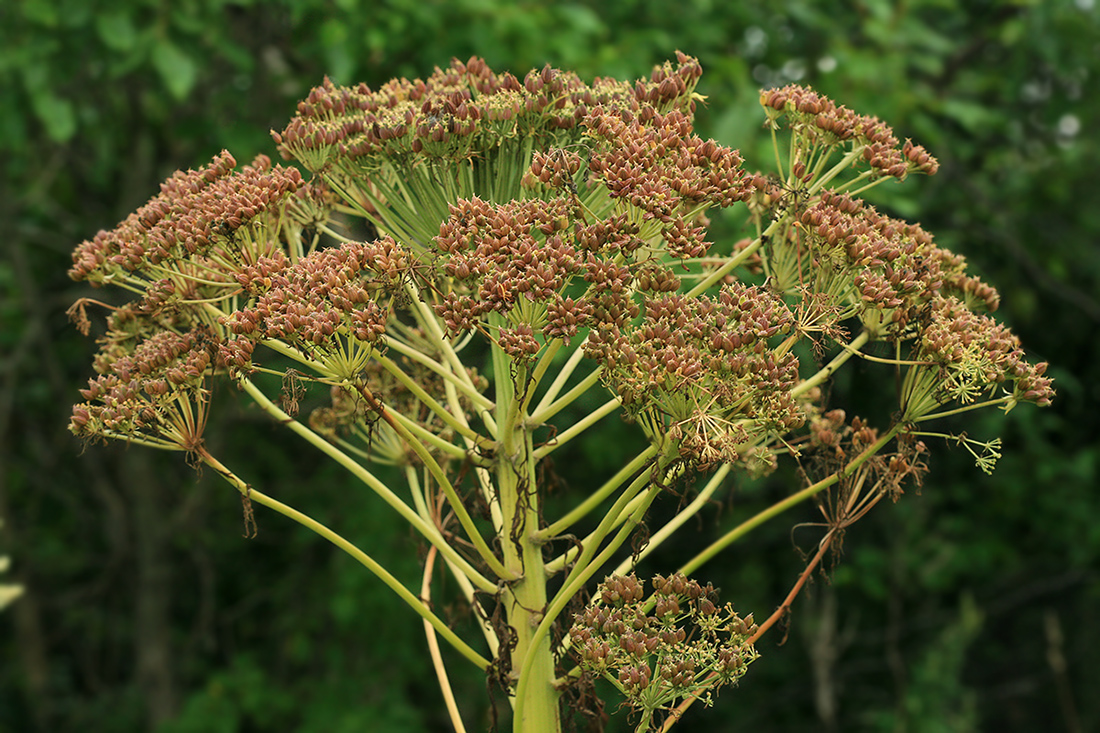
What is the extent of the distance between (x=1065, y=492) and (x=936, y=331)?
18.6 feet

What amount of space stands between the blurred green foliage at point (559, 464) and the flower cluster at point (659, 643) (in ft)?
10.4

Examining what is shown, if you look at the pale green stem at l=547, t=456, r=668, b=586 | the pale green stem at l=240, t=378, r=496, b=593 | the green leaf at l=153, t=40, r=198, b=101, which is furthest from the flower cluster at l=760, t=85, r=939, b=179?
the green leaf at l=153, t=40, r=198, b=101

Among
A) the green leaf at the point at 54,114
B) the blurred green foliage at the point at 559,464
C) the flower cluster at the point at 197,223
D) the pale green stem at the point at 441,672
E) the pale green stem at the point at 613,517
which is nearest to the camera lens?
the pale green stem at the point at 613,517

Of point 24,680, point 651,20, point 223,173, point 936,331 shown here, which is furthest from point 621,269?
point 24,680

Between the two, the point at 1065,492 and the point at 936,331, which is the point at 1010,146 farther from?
the point at 936,331

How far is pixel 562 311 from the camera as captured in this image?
1240mm

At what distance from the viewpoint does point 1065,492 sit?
6.28 meters

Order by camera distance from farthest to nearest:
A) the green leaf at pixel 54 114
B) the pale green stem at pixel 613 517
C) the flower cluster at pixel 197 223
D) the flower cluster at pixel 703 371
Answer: the green leaf at pixel 54 114
the flower cluster at pixel 197 223
the pale green stem at pixel 613 517
the flower cluster at pixel 703 371

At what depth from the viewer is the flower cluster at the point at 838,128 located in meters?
1.49

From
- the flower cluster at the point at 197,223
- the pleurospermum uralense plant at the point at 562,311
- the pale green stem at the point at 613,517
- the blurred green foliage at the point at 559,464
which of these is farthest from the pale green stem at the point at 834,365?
the blurred green foliage at the point at 559,464

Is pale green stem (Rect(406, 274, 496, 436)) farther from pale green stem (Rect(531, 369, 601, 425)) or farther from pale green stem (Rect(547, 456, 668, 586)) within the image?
pale green stem (Rect(547, 456, 668, 586))

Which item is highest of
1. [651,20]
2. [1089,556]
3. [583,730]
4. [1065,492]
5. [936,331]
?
[651,20]

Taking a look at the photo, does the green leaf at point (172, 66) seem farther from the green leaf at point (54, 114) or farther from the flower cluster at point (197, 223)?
the flower cluster at point (197, 223)

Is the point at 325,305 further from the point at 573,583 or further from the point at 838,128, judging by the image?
the point at 838,128
